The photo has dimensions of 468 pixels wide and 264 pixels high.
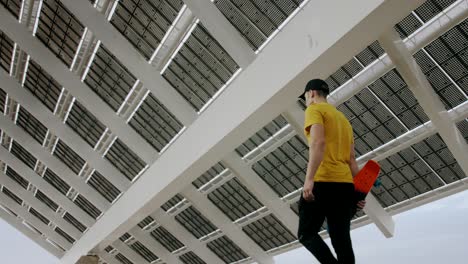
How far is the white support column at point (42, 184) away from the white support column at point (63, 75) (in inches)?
439

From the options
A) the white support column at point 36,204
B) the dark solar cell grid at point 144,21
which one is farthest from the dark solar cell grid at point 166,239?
the dark solar cell grid at point 144,21

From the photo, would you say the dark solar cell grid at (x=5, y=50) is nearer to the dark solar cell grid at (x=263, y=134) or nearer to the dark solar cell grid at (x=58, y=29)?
the dark solar cell grid at (x=58, y=29)

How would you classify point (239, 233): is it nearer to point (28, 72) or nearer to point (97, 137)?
point (97, 137)

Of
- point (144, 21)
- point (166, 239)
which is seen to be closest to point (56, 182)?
point (166, 239)

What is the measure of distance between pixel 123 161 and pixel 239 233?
6164mm

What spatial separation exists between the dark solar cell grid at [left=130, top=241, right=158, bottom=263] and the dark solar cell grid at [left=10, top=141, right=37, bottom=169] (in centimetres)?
808

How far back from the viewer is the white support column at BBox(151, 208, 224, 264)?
24.0 metres

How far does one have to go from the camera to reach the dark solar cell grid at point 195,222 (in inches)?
947

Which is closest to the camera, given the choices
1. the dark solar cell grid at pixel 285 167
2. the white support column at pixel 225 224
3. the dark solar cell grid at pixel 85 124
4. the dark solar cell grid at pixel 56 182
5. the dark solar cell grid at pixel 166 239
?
the dark solar cell grid at pixel 285 167

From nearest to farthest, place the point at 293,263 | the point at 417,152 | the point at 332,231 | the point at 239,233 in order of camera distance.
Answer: the point at 332,231 → the point at 417,152 → the point at 239,233 → the point at 293,263

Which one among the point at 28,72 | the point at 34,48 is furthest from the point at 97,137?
the point at 34,48

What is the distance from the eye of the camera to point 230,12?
520 inches

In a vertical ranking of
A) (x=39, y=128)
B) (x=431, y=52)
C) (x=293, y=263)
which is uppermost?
(x=39, y=128)

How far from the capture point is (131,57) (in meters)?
14.7
